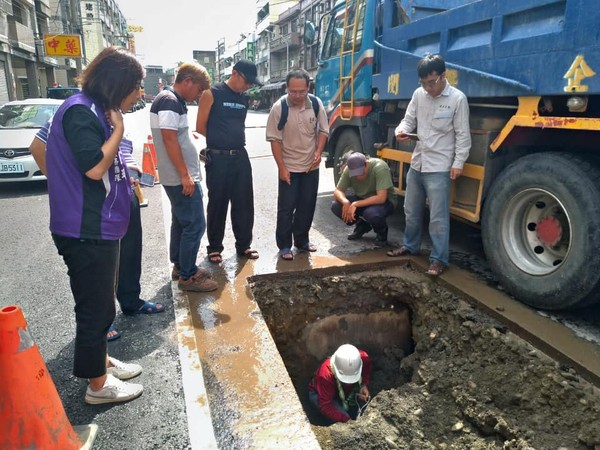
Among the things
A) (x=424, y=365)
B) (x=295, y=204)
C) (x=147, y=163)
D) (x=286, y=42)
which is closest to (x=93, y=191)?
(x=295, y=204)

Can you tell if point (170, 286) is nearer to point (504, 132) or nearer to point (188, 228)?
point (188, 228)

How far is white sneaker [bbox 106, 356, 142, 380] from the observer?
8.74ft

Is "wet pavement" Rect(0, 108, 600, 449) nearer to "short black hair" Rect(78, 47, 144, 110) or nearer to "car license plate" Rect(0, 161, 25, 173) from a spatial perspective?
"short black hair" Rect(78, 47, 144, 110)

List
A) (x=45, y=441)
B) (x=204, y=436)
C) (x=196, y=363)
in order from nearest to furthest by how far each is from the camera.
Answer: (x=45, y=441) < (x=204, y=436) < (x=196, y=363)

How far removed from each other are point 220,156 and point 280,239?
102cm

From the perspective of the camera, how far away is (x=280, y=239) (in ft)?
14.5

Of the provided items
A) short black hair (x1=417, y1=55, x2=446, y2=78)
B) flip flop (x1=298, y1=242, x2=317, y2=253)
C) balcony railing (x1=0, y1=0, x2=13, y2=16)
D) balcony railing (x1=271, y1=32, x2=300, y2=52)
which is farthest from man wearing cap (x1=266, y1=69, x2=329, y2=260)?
balcony railing (x1=271, y1=32, x2=300, y2=52)

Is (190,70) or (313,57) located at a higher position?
(313,57)

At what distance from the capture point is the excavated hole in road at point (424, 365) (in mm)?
2615

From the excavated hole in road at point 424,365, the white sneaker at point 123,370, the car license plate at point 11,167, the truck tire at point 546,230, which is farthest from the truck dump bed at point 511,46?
the car license plate at point 11,167

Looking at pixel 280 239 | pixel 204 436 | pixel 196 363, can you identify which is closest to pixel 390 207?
pixel 280 239

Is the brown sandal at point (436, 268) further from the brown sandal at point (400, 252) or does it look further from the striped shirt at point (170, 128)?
the striped shirt at point (170, 128)

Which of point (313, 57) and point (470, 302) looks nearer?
point (470, 302)

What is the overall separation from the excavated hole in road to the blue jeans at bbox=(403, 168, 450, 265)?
1.05 feet
